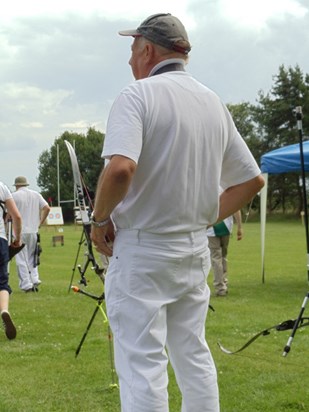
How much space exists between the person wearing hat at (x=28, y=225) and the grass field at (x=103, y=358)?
41 cm

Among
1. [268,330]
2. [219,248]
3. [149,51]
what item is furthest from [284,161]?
[149,51]

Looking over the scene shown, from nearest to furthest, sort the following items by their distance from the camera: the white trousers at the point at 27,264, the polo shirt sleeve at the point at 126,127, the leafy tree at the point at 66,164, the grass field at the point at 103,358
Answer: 1. the polo shirt sleeve at the point at 126,127
2. the grass field at the point at 103,358
3. the white trousers at the point at 27,264
4. the leafy tree at the point at 66,164

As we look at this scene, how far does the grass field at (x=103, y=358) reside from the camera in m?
4.50

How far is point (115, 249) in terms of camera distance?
2744 millimetres

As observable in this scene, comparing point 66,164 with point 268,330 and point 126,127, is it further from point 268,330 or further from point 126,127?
point 126,127

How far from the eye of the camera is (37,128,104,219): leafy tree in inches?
2864

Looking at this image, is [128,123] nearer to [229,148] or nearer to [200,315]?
[229,148]

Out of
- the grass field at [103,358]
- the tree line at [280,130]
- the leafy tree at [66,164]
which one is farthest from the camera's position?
the leafy tree at [66,164]

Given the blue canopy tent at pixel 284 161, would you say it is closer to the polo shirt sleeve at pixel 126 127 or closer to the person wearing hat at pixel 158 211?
the person wearing hat at pixel 158 211

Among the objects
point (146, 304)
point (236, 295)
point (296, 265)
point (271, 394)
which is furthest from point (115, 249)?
point (296, 265)

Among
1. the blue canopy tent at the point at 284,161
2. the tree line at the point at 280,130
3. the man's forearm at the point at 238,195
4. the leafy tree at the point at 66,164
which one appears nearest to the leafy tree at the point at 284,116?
the tree line at the point at 280,130

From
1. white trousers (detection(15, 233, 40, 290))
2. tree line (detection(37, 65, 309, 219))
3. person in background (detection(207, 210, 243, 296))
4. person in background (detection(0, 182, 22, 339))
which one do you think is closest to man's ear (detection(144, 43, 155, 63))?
person in background (detection(0, 182, 22, 339))

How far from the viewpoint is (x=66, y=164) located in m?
78.2

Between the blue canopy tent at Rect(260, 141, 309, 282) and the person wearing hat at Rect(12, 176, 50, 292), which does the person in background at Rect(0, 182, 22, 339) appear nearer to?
the person wearing hat at Rect(12, 176, 50, 292)
